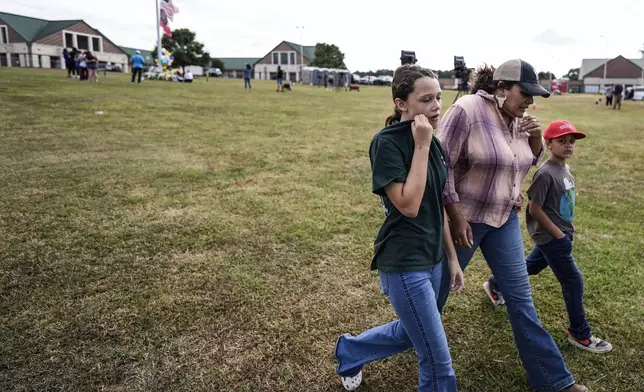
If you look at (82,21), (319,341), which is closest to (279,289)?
(319,341)

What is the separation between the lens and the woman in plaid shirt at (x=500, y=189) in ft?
8.21

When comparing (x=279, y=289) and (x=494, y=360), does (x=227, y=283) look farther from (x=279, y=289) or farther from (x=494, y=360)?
(x=494, y=360)

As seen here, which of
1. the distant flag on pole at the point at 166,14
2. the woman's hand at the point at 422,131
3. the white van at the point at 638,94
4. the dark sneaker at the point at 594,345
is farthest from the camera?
the white van at the point at 638,94

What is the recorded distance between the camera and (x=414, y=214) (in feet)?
6.47

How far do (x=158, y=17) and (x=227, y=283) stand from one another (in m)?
32.8

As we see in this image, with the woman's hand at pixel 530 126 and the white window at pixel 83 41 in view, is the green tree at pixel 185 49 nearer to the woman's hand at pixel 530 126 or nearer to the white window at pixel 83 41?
the white window at pixel 83 41

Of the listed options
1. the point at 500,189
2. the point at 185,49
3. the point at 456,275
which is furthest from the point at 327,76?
the point at 456,275

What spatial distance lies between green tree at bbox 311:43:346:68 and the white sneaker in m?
81.5

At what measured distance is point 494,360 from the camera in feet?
10.2

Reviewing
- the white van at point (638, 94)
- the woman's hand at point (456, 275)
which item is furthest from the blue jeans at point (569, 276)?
the white van at point (638, 94)

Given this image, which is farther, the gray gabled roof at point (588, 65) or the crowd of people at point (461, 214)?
the gray gabled roof at point (588, 65)

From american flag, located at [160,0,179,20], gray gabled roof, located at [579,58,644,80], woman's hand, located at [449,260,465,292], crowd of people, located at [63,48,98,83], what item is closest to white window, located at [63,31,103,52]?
american flag, located at [160,0,179,20]

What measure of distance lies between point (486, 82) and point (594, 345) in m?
2.03

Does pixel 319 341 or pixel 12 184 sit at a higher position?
pixel 12 184
